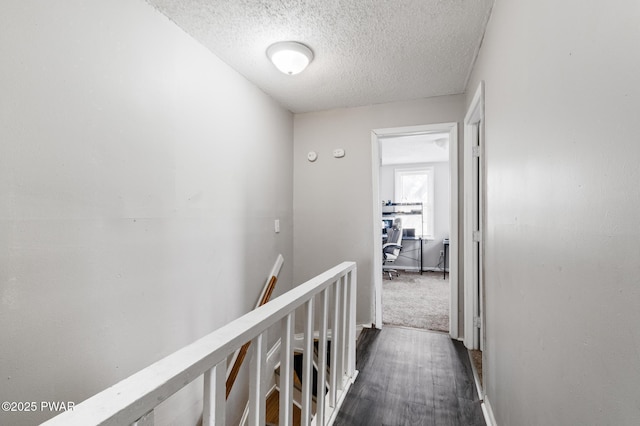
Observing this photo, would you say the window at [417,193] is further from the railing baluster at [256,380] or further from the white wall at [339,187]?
the railing baluster at [256,380]

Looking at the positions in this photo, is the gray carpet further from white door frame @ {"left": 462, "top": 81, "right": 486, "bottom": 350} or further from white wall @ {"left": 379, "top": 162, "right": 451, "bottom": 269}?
white wall @ {"left": 379, "top": 162, "right": 451, "bottom": 269}

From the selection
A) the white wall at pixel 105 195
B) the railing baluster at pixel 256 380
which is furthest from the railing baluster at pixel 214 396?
the white wall at pixel 105 195

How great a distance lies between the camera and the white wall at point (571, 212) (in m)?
0.56

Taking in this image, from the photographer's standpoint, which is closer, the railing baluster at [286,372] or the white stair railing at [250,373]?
the white stair railing at [250,373]

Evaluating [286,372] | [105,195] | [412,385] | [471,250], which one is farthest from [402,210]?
[105,195]

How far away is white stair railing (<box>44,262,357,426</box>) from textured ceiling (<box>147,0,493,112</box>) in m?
1.46

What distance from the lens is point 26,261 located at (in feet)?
3.66

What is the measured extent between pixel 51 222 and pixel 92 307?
41cm

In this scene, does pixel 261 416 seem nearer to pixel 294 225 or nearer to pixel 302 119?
pixel 294 225

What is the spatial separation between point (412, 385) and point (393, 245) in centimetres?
370

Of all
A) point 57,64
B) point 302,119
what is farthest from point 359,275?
point 57,64

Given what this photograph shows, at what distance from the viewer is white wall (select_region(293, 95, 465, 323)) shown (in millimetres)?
3094

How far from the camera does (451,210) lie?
Result: 2.86 meters

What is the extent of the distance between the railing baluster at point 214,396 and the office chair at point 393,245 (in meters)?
5.10
